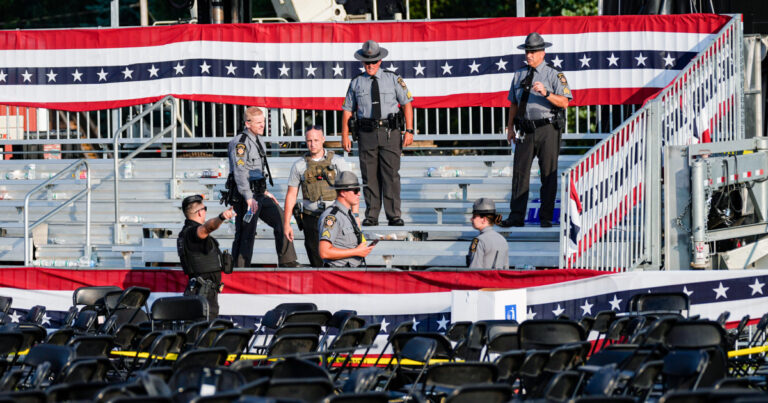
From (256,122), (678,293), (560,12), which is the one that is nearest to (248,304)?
(256,122)

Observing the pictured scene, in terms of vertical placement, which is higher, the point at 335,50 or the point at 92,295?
the point at 335,50

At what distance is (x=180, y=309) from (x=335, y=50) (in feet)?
21.1

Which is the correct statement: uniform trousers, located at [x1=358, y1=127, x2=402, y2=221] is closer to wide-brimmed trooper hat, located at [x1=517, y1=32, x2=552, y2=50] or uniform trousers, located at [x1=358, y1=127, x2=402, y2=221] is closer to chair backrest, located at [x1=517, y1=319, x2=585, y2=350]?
wide-brimmed trooper hat, located at [x1=517, y1=32, x2=552, y2=50]

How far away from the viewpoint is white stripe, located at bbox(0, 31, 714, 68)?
16836 millimetres

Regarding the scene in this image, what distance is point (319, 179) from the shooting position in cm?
1363

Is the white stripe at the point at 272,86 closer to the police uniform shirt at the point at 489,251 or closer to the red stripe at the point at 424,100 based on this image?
the red stripe at the point at 424,100

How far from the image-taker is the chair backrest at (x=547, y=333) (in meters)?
10.2

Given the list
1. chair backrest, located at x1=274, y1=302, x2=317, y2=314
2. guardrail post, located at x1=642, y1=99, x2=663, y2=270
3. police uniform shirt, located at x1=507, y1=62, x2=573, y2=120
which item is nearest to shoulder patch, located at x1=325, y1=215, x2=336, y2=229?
chair backrest, located at x1=274, y1=302, x2=317, y2=314

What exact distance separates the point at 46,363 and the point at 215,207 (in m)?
7.86

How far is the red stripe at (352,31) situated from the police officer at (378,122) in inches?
110

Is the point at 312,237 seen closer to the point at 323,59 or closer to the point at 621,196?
the point at 621,196

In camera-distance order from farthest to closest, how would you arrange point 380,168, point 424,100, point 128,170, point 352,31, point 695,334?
point 128,170, point 352,31, point 424,100, point 380,168, point 695,334

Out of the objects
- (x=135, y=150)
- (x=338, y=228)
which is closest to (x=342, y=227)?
(x=338, y=228)

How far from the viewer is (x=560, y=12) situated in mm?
32875
